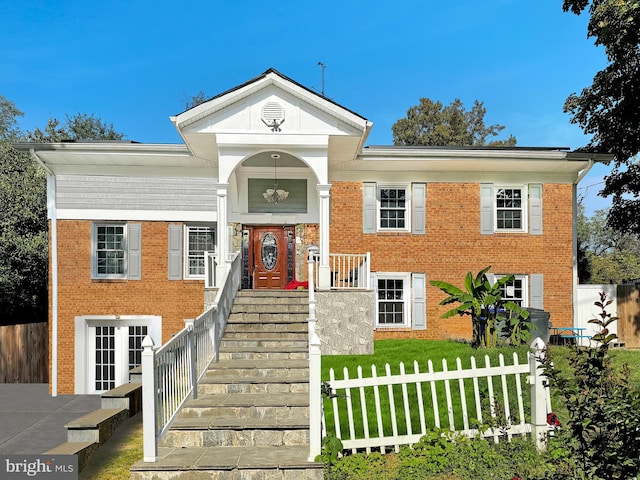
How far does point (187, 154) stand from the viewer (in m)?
14.8

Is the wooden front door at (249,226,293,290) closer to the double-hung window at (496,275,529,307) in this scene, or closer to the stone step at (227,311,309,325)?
the stone step at (227,311,309,325)

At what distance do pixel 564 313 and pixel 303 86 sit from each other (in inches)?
398

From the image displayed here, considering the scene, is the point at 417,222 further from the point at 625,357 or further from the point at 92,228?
the point at 92,228

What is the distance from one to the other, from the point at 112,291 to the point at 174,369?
8878 millimetres

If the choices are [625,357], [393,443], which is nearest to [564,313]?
[625,357]

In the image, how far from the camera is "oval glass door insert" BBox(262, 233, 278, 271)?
51.9 ft

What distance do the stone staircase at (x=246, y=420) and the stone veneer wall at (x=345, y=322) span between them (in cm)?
96

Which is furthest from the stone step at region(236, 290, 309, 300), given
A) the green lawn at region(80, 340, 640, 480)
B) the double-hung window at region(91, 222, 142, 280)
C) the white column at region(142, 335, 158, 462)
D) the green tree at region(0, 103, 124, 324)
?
the green tree at region(0, 103, 124, 324)

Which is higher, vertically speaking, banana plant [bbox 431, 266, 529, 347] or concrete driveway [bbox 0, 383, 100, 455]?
banana plant [bbox 431, 266, 529, 347]

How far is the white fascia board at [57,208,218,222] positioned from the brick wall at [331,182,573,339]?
3.82m

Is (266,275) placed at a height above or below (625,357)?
above

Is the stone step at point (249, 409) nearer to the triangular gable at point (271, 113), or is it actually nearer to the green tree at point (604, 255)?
the triangular gable at point (271, 113)

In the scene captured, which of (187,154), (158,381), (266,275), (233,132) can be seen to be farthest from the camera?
(266,275)

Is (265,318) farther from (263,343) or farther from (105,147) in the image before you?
(105,147)
